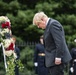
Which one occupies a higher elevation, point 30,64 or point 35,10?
point 35,10

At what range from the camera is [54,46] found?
6586 millimetres

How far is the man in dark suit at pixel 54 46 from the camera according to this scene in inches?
254

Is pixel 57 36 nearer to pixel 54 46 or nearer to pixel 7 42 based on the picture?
pixel 54 46

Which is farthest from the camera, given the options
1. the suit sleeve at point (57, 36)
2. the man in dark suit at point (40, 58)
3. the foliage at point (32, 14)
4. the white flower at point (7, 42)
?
the foliage at point (32, 14)

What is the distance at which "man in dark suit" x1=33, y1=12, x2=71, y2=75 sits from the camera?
21.1ft

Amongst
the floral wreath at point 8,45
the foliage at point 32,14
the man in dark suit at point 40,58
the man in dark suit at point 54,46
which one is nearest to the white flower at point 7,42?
the floral wreath at point 8,45

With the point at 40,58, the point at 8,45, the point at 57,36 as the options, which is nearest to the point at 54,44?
the point at 57,36

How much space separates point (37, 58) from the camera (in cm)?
1310

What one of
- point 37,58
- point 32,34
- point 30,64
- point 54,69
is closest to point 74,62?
point 37,58

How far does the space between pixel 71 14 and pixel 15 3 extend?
2.71 metres

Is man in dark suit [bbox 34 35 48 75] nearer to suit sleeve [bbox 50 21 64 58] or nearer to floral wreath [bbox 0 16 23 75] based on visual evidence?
floral wreath [bbox 0 16 23 75]

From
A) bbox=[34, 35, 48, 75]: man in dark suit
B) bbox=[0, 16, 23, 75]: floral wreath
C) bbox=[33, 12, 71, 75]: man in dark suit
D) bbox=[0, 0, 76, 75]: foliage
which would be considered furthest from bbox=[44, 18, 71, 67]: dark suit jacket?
bbox=[0, 0, 76, 75]: foliage

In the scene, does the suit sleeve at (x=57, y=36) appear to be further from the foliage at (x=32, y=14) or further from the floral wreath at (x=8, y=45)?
the foliage at (x=32, y=14)

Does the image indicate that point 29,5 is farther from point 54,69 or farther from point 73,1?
point 54,69
